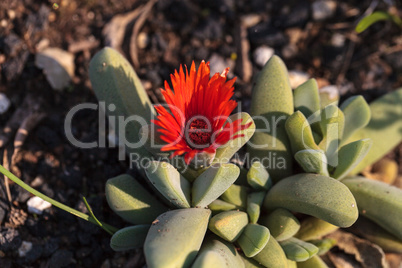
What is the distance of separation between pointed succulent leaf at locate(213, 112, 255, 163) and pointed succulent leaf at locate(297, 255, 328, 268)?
0.67m

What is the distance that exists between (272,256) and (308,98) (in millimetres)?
864

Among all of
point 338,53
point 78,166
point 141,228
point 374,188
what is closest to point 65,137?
point 78,166

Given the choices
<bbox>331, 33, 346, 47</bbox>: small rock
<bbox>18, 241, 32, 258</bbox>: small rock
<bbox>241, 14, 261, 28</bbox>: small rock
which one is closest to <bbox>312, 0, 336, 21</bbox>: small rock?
<bbox>331, 33, 346, 47</bbox>: small rock

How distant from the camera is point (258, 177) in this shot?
1.88 m

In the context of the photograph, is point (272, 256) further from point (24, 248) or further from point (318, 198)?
point (24, 248)

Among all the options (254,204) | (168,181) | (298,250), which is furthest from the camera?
(254,204)

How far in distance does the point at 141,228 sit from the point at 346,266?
46.6 inches

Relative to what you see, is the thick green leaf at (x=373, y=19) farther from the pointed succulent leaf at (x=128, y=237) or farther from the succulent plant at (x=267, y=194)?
the pointed succulent leaf at (x=128, y=237)

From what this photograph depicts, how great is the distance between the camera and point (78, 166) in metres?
2.36

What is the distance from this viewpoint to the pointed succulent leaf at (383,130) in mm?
2207

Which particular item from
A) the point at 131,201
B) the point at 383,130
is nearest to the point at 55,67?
the point at 131,201

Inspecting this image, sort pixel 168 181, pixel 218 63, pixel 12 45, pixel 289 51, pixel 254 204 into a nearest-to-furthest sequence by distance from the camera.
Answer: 1. pixel 168 181
2. pixel 254 204
3. pixel 12 45
4. pixel 218 63
5. pixel 289 51

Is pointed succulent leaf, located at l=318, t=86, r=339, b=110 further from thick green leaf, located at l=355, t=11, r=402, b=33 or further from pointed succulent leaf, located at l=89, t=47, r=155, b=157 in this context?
pointed succulent leaf, located at l=89, t=47, r=155, b=157

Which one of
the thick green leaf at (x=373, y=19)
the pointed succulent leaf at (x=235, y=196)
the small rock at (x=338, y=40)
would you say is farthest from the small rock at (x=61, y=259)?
the small rock at (x=338, y=40)
